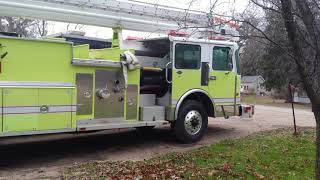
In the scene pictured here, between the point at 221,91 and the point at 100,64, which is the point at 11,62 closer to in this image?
the point at 100,64

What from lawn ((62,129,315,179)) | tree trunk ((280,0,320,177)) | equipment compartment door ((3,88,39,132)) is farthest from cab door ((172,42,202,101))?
tree trunk ((280,0,320,177))

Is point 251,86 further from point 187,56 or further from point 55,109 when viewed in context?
point 55,109

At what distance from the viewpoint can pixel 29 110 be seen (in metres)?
7.84

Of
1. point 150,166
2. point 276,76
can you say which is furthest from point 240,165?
point 276,76

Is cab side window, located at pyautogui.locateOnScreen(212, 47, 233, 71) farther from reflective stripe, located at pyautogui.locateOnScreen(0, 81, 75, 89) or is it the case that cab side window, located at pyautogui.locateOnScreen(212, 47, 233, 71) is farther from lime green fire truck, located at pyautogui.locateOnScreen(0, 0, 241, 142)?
reflective stripe, located at pyautogui.locateOnScreen(0, 81, 75, 89)

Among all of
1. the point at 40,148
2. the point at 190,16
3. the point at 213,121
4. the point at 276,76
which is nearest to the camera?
the point at 40,148

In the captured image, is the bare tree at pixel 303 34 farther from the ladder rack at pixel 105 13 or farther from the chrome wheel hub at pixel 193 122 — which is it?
the chrome wheel hub at pixel 193 122

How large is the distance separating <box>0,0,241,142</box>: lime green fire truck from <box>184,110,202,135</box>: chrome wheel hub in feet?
0.07

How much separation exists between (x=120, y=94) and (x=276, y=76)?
29.5 m

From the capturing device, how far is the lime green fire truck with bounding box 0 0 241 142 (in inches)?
306

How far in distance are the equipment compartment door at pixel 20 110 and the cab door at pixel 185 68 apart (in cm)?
353

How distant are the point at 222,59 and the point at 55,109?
4938 millimetres

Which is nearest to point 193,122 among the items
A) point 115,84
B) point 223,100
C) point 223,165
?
point 223,100

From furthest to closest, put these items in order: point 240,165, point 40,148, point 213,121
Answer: point 213,121 < point 40,148 < point 240,165
